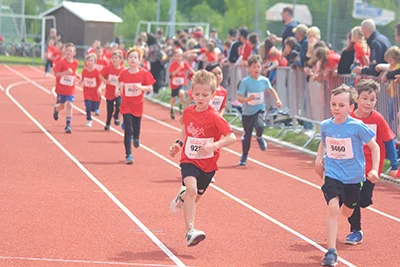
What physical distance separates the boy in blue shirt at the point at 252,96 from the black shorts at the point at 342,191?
624cm

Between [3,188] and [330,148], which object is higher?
[330,148]

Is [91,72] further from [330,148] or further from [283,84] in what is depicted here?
[330,148]

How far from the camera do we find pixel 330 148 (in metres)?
8.49

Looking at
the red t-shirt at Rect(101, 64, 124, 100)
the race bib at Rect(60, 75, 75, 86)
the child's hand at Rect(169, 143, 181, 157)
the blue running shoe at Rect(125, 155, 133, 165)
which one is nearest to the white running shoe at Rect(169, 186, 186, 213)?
the child's hand at Rect(169, 143, 181, 157)

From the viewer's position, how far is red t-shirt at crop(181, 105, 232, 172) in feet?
28.6

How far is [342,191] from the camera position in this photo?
331 inches

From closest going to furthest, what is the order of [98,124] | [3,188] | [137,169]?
[3,188] < [137,169] < [98,124]

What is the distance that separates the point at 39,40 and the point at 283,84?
125 ft

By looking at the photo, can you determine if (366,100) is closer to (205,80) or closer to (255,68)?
(205,80)

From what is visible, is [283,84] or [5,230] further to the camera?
[283,84]

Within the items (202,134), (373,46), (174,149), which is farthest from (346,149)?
(373,46)

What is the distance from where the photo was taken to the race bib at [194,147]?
8703 mm

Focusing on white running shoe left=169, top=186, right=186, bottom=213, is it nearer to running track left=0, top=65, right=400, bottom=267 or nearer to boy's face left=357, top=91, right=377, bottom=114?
running track left=0, top=65, right=400, bottom=267

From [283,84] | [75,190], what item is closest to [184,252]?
[75,190]
